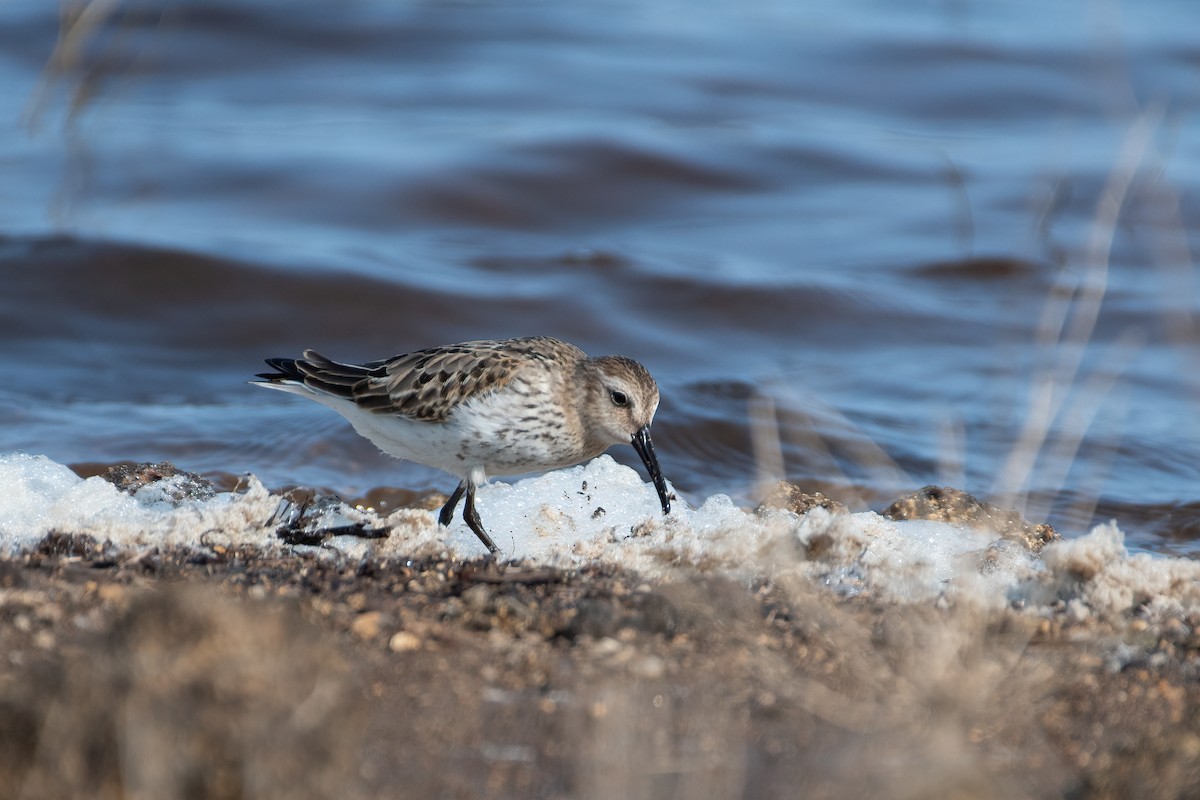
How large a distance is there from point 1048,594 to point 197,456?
491 centimetres

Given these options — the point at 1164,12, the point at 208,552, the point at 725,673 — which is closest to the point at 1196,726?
the point at 725,673

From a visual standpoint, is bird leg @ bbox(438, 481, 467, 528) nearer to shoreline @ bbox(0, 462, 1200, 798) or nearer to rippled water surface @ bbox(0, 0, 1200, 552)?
shoreline @ bbox(0, 462, 1200, 798)

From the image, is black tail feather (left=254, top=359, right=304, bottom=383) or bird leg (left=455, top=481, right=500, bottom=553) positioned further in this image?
black tail feather (left=254, top=359, right=304, bottom=383)

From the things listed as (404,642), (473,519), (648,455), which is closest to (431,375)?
(473,519)

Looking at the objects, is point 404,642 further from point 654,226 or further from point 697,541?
point 654,226

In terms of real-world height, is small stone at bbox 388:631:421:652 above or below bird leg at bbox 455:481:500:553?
above

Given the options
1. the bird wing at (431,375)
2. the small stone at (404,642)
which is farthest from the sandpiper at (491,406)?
the small stone at (404,642)

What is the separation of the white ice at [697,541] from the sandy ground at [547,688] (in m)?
0.18

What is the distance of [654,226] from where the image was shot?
1212 centimetres

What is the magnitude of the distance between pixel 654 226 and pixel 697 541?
24.7ft

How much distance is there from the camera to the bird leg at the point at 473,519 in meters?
5.39

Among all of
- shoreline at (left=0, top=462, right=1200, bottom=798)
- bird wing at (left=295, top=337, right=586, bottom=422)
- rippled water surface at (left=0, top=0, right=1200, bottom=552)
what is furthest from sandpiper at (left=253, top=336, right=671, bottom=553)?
shoreline at (left=0, top=462, right=1200, bottom=798)

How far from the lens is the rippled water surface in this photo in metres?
7.88

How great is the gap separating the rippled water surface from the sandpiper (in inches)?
38.3
